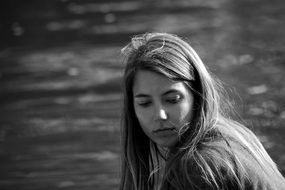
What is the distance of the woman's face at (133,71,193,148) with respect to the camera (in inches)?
132

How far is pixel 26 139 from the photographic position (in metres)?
6.91

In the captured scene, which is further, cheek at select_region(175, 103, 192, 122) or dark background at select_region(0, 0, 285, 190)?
dark background at select_region(0, 0, 285, 190)

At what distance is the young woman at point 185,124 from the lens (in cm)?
312

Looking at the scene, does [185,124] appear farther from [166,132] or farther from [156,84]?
[156,84]

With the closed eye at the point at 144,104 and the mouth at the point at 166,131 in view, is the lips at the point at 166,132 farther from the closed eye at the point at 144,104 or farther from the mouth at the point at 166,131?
the closed eye at the point at 144,104

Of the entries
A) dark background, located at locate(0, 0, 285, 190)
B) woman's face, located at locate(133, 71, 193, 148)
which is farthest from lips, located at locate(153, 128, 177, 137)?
dark background, located at locate(0, 0, 285, 190)

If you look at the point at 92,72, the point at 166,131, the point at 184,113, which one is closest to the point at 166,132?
the point at 166,131

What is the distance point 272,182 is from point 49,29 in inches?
258

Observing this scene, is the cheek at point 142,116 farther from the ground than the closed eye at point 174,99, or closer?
closer

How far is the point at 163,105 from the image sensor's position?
11.0ft

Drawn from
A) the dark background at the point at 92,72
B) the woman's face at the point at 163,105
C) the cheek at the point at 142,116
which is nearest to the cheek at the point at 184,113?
the woman's face at the point at 163,105

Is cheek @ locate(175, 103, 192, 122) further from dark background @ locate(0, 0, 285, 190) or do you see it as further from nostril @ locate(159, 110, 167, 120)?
dark background @ locate(0, 0, 285, 190)

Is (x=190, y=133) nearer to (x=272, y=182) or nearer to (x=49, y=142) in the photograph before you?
(x=272, y=182)

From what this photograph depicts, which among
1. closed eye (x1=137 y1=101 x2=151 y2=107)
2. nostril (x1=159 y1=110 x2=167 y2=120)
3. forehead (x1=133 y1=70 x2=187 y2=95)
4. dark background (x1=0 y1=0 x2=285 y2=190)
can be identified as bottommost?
dark background (x1=0 y1=0 x2=285 y2=190)
